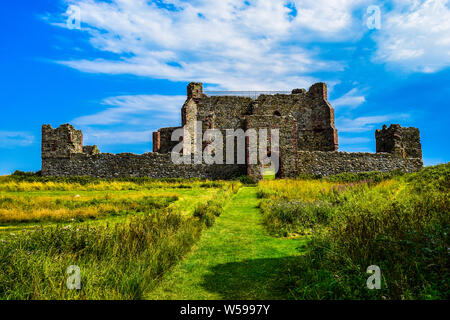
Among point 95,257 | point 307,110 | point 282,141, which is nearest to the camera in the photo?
point 95,257

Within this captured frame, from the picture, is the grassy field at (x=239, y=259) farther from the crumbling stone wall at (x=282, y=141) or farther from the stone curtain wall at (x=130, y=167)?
the stone curtain wall at (x=130, y=167)

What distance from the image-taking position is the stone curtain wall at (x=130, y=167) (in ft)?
90.3

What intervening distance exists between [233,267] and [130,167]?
23552 millimetres

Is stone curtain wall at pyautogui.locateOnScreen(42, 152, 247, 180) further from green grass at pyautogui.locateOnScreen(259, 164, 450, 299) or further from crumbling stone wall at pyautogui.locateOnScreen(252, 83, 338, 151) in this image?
green grass at pyautogui.locateOnScreen(259, 164, 450, 299)

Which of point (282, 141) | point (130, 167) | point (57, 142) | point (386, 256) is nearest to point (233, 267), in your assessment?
point (386, 256)

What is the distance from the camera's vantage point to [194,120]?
35438mm

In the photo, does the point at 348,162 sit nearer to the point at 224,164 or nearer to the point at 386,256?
the point at 224,164

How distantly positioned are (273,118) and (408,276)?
22601mm

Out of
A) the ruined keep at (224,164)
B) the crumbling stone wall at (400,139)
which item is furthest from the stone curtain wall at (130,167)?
the crumbling stone wall at (400,139)

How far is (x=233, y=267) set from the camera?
20.0 ft

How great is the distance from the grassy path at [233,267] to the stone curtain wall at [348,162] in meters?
18.0

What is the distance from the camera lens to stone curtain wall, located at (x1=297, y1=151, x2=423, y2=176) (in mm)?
26188
